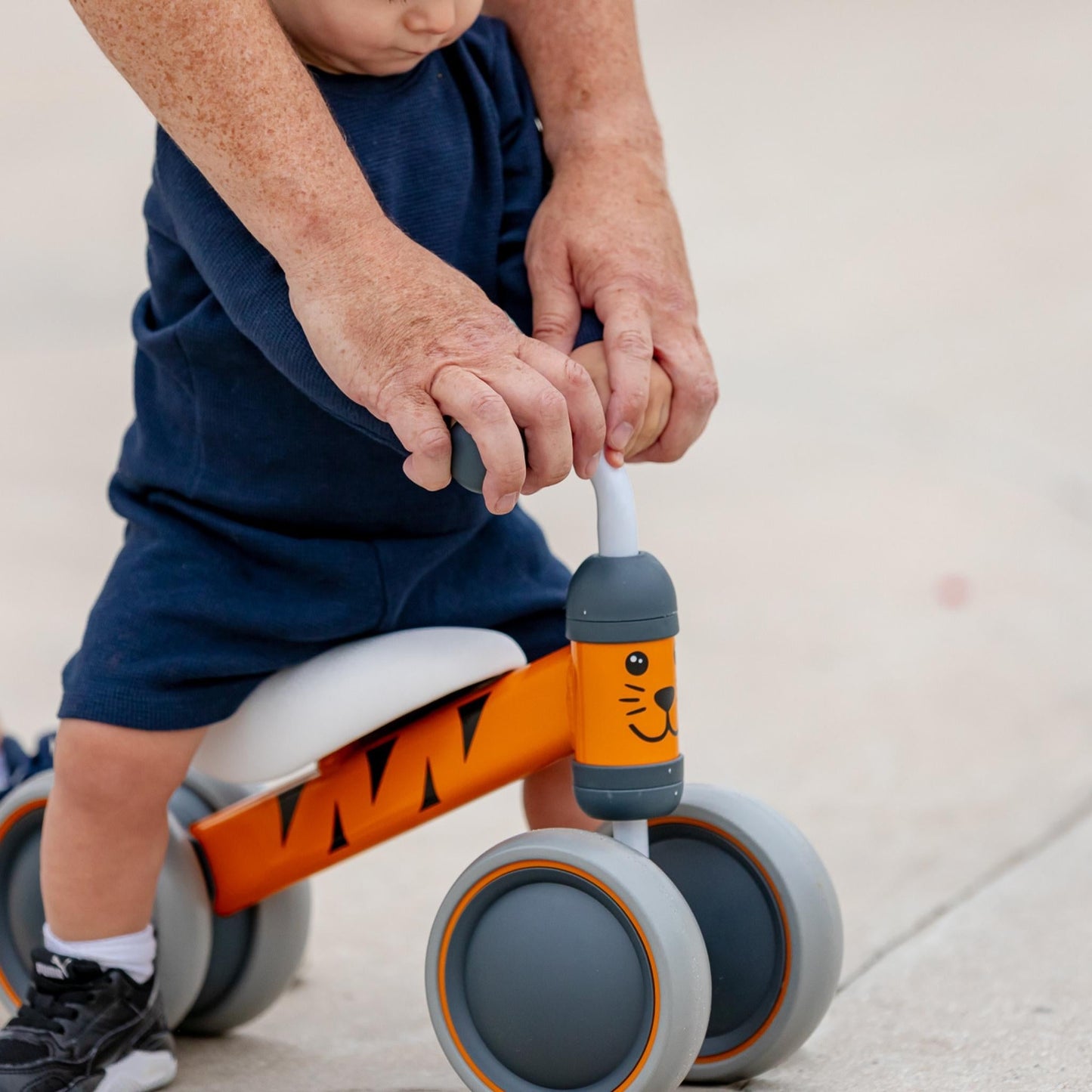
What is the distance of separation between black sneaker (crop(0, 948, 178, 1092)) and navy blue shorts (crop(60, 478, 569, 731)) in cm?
21

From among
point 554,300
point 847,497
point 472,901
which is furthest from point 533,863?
point 847,497

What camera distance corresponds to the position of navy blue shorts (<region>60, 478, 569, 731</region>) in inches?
42.6

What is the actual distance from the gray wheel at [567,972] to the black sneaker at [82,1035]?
10.8 inches

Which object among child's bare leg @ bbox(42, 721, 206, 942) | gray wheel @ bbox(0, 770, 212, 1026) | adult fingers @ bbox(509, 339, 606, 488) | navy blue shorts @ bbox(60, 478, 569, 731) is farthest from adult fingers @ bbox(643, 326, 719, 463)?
gray wheel @ bbox(0, 770, 212, 1026)

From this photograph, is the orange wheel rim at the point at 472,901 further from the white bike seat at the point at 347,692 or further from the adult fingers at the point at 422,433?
the adult fingers at the point at 422,433

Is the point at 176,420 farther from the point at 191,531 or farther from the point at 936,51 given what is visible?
the point at 936,51

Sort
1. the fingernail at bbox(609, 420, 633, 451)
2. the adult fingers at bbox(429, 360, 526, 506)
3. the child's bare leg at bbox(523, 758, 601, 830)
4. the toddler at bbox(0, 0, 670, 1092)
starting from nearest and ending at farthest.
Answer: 1. the adult fingers at bbox(429, 360, 526, 506)
2. the fingernail at bbox(609, 420, 633, 451)
3. the toddler at bbox(0, 0, 670, 1092)
4. the child's bare leg at bbox(523, 758, 601, 830)

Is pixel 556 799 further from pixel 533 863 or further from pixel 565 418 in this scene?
pixel 565 418

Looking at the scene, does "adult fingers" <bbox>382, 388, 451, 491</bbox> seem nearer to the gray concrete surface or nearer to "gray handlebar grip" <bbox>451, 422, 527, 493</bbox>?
"gray handlebar grip" <bbox>451, 422, 527, 493</bbox>

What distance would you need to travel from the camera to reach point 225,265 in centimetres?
99

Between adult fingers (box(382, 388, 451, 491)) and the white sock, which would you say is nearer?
adult fingers (box(382, 388, 451, 491))

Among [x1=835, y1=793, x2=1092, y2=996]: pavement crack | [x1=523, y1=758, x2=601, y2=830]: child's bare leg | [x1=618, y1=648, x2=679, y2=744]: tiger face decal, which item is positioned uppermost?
[x1=618, y1=648, x2=679, y2=744]: tiger face decal

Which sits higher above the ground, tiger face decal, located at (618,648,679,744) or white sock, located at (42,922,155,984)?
tiger face decal, located at (618,648,679,744)

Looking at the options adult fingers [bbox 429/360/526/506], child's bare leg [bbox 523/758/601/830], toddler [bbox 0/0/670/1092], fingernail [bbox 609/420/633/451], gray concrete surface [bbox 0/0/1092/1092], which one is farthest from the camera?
gray concrete surface [bbox 0/0/1092/1092]
